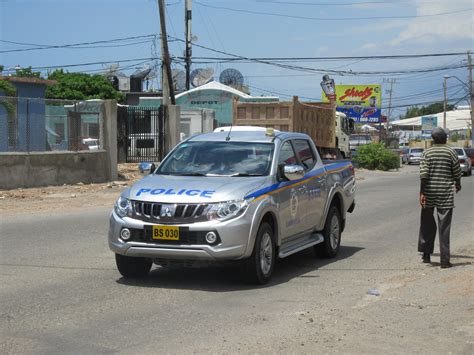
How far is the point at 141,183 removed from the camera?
28.1ft

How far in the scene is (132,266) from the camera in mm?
8695

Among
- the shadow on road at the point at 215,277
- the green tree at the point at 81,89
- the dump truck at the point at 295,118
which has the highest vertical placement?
the green tree at the point at 81,89

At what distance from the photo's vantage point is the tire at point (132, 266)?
8602 millimetres

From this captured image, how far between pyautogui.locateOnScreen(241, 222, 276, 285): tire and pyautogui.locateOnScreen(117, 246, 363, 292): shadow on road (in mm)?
121

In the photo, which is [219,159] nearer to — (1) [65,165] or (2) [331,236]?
(2) [331,236]

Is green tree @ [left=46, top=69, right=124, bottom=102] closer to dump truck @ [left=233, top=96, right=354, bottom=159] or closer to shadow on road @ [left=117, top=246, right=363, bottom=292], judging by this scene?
dump truck @ [left=233, top=96, right=354, bottom=159]

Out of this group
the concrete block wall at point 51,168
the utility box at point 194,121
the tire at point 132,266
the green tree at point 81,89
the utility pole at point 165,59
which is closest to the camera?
the tire at point 132,266

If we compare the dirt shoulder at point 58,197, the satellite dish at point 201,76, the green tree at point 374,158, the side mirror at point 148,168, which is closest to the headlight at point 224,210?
the side mirror at point 148,168

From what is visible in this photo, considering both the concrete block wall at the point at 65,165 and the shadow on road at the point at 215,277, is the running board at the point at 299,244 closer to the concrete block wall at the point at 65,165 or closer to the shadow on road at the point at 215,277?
the shadow on road at the point at 215,277

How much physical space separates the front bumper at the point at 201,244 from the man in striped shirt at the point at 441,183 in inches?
114

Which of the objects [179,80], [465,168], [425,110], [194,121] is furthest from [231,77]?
[425,110]

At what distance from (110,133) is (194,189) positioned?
1697 cm

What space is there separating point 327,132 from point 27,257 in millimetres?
20794

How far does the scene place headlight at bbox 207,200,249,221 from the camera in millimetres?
7848
